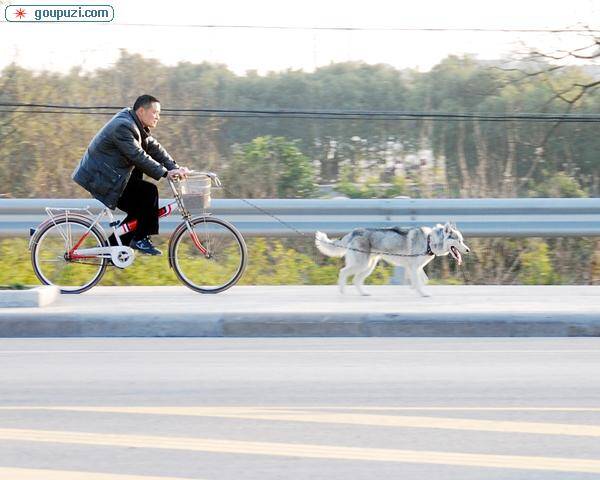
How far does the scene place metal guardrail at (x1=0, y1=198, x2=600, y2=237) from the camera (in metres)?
11.9

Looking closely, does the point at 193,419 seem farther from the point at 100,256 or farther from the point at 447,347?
the point at 100,256

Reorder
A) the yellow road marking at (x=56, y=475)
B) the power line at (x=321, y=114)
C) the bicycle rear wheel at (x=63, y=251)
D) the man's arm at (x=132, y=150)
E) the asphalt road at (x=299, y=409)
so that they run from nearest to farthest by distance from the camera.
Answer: the yellow road marking at (x=56, y=475) → the asphalt road at (x=299, y=409) → the man's arm at (x=132, y=150) → the bicycle rear wheel at (x=63, y=251) → the power line at (x=321, y=114)

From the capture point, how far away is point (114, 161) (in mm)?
10203

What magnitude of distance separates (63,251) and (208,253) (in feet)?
4.25

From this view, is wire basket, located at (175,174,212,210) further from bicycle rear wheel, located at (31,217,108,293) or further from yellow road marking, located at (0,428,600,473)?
yellow road marking, located at (0,428,600,473)

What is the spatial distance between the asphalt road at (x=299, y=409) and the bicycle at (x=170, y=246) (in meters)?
1.62

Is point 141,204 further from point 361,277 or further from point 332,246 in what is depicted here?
point 361,277

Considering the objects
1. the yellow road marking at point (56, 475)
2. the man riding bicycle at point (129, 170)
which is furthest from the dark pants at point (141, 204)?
the yellow road marking at point (56, 475)

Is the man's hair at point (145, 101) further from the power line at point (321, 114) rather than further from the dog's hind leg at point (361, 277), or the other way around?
the power line at point (321, 114)

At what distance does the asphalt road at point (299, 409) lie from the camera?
207 inches

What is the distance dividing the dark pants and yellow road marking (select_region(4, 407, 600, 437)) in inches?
160

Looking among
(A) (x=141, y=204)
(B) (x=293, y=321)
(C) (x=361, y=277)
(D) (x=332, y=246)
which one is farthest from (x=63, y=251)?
(C) (x=361, y=277)

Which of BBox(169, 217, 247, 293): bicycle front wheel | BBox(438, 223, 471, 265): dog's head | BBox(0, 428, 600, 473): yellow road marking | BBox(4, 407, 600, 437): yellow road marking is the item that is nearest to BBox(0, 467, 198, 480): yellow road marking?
BBox(0, 428, 600, 473): yellow road marking

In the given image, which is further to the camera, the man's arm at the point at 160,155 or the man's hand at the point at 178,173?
the man's arm at the point at 160,155
